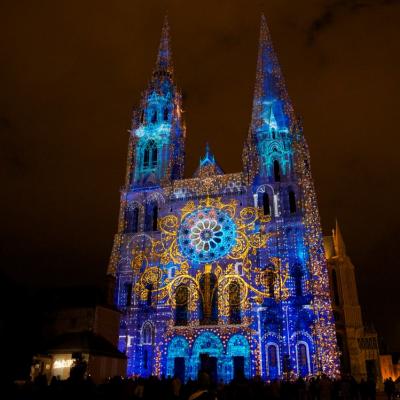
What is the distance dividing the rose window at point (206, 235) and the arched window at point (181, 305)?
2828mm

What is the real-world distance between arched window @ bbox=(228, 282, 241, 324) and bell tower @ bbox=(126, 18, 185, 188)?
12013 mm

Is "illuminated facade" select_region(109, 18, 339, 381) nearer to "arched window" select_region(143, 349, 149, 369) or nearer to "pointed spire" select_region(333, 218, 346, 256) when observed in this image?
"arched window" select_region(143, 349, 149, 369)

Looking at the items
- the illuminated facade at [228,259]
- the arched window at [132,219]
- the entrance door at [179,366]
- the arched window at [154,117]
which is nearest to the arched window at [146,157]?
the illuminated facade at [228,259]

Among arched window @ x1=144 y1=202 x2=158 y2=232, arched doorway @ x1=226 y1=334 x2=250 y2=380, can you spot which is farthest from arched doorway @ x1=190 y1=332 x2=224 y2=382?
arched window @ x1=144 y1=202 x2=158 y2=232

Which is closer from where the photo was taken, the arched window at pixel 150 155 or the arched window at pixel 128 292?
the arched window at pixel 128 292

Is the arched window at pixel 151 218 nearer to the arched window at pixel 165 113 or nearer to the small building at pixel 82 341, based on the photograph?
the small building at pixel 82 341

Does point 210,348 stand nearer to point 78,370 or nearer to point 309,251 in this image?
point 309,251

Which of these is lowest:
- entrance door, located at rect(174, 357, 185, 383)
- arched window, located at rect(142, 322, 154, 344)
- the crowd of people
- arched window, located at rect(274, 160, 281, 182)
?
the crowd of people

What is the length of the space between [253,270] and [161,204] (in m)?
10.9

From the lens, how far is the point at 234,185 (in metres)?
38.8

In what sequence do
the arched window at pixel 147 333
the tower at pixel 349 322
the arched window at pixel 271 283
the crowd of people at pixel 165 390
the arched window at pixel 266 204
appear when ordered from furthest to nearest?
1. the tower at pixel 349 322
2. the arched window at pixel 266 204
3. the arched window at pixel 147 333
4. the arched window at pixel 271 283
5. the crowd of people at pixel 165 390

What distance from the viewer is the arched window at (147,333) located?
34.9 m

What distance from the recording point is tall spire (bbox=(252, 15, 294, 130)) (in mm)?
40812

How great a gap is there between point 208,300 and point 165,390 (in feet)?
73.6
